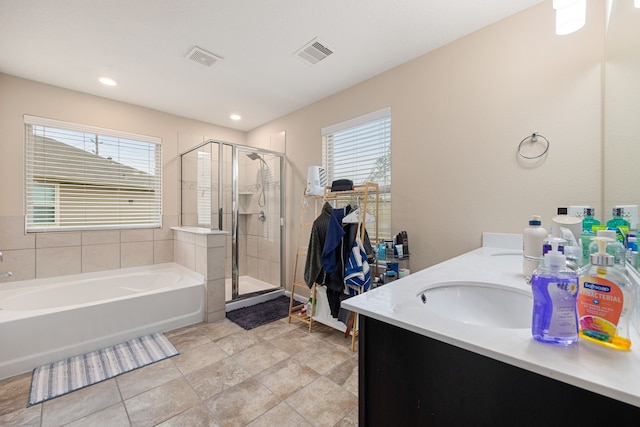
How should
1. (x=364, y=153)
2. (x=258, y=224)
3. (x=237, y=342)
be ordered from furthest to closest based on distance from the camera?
(x=258, y=224) → (x=364, y=153) → (x=237, y=342)

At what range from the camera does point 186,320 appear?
2643 millimetres

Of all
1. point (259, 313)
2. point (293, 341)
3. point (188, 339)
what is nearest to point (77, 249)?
point (188, 339)

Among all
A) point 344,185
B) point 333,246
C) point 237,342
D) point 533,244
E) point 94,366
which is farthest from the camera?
point 344,185

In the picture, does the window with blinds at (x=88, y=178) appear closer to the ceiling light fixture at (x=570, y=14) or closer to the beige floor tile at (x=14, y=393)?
the beige floor tile at (x=14, y=393)

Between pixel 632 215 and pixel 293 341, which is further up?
pixel 632 215

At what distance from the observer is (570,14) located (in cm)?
141

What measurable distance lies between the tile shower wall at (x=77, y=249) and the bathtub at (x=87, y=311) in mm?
93

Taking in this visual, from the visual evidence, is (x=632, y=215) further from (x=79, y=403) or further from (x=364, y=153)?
(x=79, y=403)

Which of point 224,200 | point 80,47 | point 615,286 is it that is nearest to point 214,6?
point 80,47

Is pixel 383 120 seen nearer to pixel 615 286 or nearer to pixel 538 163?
pixel 538 163

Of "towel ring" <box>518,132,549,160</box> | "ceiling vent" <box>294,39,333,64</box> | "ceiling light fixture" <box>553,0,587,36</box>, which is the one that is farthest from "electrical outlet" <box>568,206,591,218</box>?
"ceiling vent" <box>294,39,333,64</box>

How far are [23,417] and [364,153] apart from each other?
3.03 meters

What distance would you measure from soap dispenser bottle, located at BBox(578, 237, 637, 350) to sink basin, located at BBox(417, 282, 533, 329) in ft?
1.29

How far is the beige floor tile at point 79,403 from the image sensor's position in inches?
57.7
